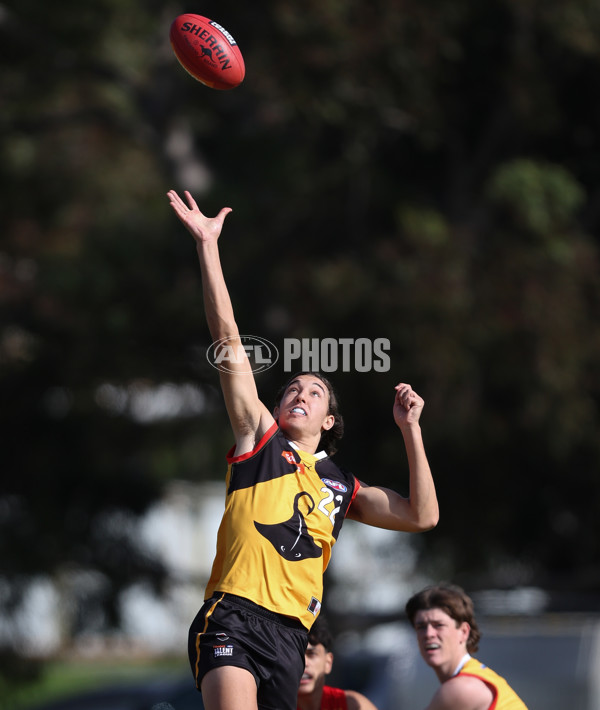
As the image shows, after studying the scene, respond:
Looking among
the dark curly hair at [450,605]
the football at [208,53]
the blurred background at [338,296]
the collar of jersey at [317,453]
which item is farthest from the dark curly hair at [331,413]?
the blurred background at [338,296]

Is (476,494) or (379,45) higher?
(379,45)

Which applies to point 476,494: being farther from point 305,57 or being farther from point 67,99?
point 67,99

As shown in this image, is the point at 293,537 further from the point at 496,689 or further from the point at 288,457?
the point at 496,689

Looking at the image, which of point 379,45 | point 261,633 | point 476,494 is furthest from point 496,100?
point 261,633

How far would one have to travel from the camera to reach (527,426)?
10547mm

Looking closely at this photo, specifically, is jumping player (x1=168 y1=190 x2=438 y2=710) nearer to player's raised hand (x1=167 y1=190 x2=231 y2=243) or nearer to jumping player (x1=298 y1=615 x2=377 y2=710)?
player's raised hand (x1=167 y1=190 x2=231 y2=243)

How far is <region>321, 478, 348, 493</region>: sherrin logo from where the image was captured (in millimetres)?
4141

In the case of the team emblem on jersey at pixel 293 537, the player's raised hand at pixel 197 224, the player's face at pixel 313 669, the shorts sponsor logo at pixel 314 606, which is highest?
the player's raised hand at pixel 197 224

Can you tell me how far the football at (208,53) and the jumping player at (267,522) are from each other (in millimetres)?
1412

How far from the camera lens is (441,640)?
450 cm

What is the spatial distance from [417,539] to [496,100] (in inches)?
228

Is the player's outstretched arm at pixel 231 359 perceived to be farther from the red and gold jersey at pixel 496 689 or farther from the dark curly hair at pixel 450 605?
the red and gold jersey at pixel 496 689

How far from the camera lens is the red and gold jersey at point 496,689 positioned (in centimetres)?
432

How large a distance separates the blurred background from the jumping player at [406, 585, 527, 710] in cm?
491
